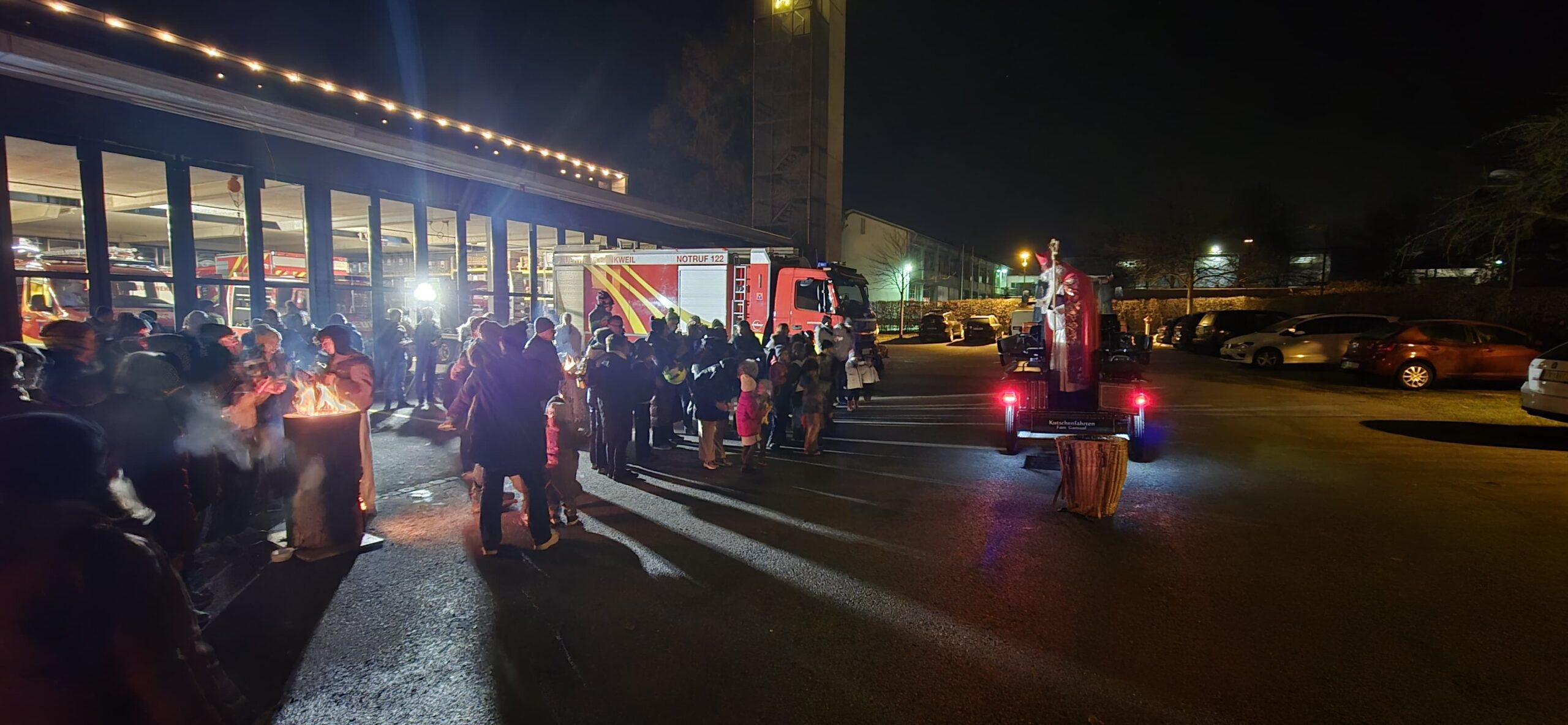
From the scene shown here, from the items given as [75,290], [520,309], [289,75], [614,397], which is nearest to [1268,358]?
[614,397]

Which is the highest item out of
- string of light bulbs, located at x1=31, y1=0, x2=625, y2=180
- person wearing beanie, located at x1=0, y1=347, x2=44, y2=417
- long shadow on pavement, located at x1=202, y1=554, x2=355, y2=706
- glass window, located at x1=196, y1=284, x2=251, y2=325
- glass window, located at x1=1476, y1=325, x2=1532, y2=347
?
string of light bulbs, located at x1=31, y1=0, x2=625, y2=180

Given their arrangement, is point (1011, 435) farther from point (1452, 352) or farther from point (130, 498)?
point (1452, 352)

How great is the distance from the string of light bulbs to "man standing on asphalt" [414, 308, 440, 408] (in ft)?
19.3

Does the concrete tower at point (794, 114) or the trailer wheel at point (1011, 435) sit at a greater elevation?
the concrete tower at point (794, 114)

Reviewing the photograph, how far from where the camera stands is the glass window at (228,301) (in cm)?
1181

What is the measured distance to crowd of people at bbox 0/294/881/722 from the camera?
5.83 feet

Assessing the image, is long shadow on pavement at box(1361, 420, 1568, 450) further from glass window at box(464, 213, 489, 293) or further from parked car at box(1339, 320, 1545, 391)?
glass window at box(464, 213, 489, 293)

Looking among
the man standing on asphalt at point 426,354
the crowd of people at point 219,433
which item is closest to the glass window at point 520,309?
Result: the crowd of people at point 219,433

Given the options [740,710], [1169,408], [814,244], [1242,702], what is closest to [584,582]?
[740,710]

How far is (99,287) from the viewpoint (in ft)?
33.8

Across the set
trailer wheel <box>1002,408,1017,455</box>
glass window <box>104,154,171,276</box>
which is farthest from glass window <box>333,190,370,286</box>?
trailer wheel <box>1002,408,1017,455</box>

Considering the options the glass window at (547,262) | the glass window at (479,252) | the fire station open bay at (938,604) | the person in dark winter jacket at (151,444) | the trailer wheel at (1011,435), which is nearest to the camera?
the fire station open bay at (938,604)

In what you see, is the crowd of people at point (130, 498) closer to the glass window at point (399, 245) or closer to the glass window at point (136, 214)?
the glass window at point (136, 214)

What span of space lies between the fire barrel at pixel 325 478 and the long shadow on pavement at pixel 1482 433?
12692 mm
